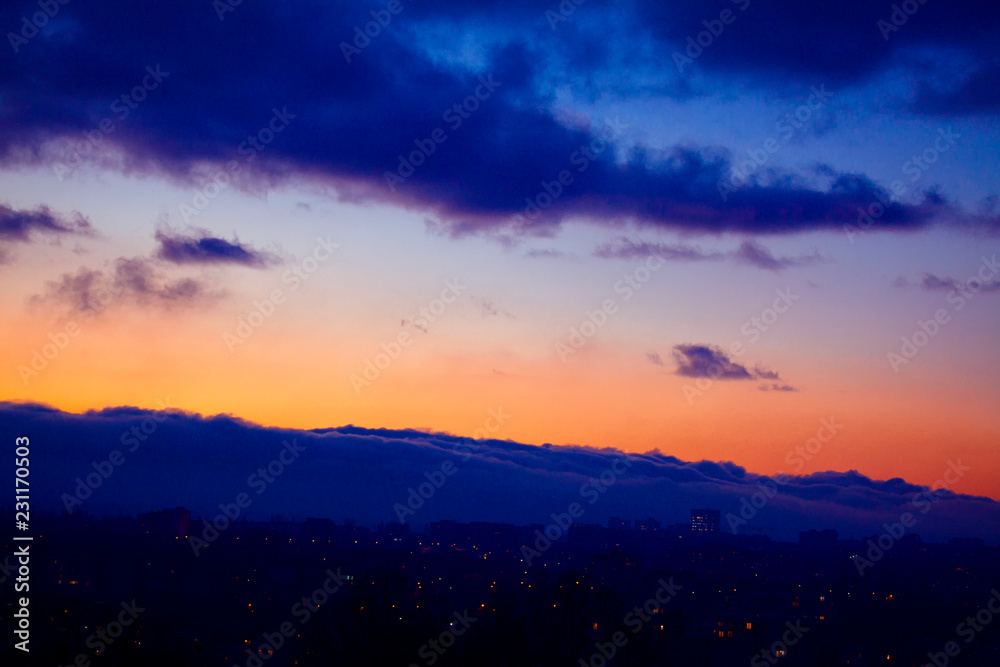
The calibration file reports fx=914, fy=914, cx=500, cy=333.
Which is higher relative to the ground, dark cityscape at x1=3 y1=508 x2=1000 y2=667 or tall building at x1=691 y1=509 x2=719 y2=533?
tall building at x1=691 y1=509 x2=719 y2=533

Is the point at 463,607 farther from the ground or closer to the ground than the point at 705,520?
closer to the ground

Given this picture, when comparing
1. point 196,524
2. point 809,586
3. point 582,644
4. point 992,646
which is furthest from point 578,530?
point 582,644

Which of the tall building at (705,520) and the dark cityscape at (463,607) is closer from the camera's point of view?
the dark cityscape at (463,607)

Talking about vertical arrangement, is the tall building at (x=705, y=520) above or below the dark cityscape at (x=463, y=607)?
above

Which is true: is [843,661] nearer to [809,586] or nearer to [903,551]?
[809,586]

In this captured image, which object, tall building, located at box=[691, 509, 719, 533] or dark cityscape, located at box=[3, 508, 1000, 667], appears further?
tall building, located at box=[691, 509, 719, 533]

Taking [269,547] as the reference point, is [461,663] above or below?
below

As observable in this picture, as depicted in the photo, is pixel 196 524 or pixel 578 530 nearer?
pixel 196 524

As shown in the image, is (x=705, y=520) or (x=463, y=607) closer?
(x=463, y=607)
